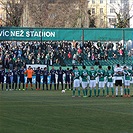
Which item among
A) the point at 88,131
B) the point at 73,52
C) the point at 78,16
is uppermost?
the point at 78,16

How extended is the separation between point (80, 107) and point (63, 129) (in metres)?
9.62

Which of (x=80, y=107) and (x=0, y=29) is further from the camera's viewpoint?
Result: (x=0, y=29)

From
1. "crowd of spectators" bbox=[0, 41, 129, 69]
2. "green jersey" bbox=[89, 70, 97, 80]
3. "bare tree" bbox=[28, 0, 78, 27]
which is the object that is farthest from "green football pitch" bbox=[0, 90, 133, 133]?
"bare tree" bbox=[28, 0, 78, 27]

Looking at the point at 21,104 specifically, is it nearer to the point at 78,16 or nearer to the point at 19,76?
the point at 19,76

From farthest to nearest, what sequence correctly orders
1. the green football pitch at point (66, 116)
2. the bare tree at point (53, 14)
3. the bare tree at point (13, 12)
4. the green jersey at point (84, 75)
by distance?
the bare tree at point (53, 14), the bare tree at point (13, 12), the green jersey at point (84, 75), the green football pitch at point (66, 116)

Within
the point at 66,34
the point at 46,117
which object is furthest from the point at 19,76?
the point at 46,117

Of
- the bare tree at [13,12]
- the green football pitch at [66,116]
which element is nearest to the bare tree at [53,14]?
the bare tree at [13,12]

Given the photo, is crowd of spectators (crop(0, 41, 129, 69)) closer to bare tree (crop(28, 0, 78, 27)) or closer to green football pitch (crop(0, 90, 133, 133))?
bare tree (crop(28, 0, 78, 27))

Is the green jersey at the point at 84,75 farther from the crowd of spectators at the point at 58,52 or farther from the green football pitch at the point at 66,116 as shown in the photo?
the crowd of spectators at the point at 58,52

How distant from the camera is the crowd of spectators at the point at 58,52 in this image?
61.8 metres

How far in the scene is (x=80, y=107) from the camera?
32.1 metres

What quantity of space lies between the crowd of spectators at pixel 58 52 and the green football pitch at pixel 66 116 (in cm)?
2532

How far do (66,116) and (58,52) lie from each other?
36.3m

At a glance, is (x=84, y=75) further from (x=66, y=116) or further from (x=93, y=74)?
(x=66, y=116)
